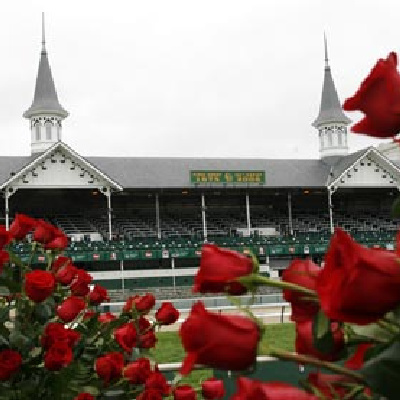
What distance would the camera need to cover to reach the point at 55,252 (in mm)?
3609

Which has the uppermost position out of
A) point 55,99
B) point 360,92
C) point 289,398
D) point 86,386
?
point 55,99

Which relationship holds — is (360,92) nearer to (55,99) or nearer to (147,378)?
(147,378)

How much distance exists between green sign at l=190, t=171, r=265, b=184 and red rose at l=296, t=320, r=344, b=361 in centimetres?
3578

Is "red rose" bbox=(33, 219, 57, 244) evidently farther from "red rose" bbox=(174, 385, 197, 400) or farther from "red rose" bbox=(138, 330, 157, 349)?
"red rose" bbox=(174, 385, 197, 400)

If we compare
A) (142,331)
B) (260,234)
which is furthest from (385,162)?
(142,331)

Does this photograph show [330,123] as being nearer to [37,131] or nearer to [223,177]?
[223,177]

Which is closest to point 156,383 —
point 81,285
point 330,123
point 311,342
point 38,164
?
point 81,285

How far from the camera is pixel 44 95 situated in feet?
140

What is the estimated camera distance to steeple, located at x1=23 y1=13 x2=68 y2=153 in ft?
133

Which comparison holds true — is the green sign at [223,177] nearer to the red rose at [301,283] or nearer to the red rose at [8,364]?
the red rose at [8,364]

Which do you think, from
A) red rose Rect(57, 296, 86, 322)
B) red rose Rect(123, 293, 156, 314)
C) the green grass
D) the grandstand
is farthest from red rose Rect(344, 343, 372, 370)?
the grandstand

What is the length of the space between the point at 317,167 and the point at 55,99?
51.3 ft

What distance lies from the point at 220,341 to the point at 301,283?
0.23 metres

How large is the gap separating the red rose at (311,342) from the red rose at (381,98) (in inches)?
12.0
